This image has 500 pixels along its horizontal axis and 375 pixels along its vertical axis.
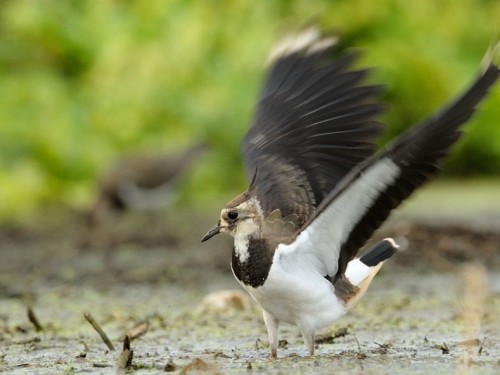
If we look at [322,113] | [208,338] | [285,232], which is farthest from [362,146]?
[208,338]

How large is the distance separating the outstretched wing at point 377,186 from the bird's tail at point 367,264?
26 centimetres

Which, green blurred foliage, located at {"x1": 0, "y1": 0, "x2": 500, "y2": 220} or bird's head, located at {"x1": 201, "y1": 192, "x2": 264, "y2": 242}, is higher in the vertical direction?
green blurred foliage, located at {"x1": 0, "y1": 0, "x2": 500, "y2": 220}

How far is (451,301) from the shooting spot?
22.4 feet

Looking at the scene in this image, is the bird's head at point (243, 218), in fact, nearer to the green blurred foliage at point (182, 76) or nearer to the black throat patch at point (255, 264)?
the black throat patch at point (255, 264)

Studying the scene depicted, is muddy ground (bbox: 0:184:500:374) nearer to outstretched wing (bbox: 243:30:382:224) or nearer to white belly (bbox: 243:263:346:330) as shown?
white belly (bbox: 243:263:346:330)

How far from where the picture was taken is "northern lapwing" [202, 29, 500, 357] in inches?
186

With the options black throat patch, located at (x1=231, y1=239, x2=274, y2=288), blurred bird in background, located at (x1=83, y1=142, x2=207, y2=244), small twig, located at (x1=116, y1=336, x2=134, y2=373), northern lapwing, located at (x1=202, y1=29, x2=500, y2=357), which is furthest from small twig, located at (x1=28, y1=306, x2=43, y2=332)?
blurred bird in background, located at (x1=83, y1=142, x2=207, y2=244)

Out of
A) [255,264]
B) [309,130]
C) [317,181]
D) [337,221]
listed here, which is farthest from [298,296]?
[309,130]

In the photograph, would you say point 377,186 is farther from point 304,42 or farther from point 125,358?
point 304,42

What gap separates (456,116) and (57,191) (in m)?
7.74

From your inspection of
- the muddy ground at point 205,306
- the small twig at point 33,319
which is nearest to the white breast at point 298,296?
the muddy ground at point 205,306

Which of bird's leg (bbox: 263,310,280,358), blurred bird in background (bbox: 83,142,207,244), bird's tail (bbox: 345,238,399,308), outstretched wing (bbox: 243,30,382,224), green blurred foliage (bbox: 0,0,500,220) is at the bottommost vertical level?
bird's leg (bbox: 263,310,280,358)

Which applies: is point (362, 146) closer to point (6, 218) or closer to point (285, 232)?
point (285, 232)

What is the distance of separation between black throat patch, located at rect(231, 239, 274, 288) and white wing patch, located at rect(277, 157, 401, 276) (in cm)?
6
